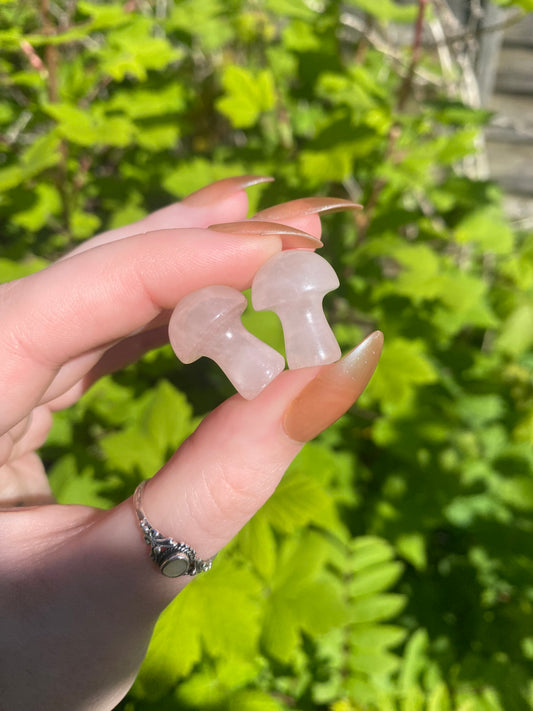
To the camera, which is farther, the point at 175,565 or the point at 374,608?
the point at 374,608

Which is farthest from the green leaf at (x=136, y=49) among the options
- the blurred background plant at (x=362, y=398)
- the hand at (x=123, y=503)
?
the hand at (x=123, y=503)

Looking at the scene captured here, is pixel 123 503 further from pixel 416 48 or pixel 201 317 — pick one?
pixel 416 48

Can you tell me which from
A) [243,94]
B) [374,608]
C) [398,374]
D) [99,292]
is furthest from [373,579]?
[243,94]

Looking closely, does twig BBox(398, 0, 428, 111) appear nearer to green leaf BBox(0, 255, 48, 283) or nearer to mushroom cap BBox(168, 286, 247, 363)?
mushroom cap BBox(168, 286, 247, 363)

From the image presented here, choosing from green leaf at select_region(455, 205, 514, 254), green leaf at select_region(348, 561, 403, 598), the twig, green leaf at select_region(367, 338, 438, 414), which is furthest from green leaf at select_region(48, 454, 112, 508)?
green leaf at select_region(455, 205, 514, 254)

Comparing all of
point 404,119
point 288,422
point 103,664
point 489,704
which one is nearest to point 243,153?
point 404,119

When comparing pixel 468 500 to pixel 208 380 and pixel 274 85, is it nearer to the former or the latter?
pixel 208 380
